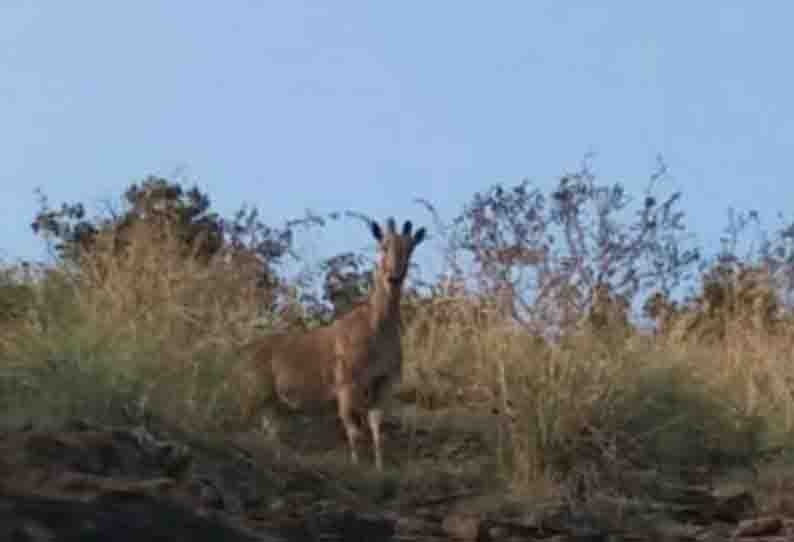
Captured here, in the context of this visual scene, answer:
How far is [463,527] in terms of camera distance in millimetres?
8812

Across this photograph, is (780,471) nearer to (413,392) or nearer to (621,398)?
(621,398)

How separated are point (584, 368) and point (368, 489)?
61.9 inches

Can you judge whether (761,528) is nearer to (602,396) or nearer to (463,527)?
(463,527)

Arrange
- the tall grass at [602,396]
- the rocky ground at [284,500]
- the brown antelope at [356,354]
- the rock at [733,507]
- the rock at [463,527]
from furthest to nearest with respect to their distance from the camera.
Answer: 1. the brown antelope at [356,354]
2. the tall grass at [602,396]
3. the rock at [733,507]
4. the rock at [463,527]
5. the rocky ground at [284,500]

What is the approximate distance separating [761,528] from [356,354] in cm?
348

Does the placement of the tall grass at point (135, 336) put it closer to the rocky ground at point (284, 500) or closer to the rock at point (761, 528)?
the rocky ground at point (284, 500)

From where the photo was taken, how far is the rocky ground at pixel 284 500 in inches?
275

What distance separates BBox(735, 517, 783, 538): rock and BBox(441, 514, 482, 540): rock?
52.7 inches

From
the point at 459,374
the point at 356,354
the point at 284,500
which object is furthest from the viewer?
the point at 459,374

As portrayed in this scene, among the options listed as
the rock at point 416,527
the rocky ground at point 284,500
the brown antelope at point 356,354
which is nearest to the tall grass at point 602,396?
the rocky ground at point 284,500

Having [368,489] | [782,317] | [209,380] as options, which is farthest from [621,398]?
[782,317]

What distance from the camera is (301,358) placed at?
12.4 m

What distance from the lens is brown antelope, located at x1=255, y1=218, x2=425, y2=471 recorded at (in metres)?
11.8

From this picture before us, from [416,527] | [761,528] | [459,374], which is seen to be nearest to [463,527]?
[416,527]
